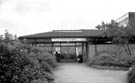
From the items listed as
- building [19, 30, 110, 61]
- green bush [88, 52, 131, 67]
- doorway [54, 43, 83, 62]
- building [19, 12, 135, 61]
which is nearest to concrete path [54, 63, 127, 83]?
green bush [88, 52, 131, 67]

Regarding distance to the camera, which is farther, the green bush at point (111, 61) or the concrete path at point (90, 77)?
the green bush at point (111, 61)

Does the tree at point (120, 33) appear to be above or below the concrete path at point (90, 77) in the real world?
above

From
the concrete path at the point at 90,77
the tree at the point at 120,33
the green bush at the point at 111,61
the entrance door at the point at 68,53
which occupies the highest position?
the tree at the point at 120,33

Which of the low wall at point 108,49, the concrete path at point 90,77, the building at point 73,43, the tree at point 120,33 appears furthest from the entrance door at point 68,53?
the concrete path at point 90,77

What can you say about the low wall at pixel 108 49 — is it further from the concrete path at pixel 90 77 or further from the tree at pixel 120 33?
the concrete path at pixel 90 77

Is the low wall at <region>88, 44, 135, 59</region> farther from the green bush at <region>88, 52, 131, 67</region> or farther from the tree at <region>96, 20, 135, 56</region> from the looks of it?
the green bush at <region>88, 52, 131, 67</region>

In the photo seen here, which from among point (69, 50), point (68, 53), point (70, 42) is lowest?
point (68, 53)

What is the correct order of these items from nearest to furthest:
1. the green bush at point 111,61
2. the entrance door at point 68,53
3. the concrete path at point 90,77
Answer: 1. the concrete path at point 90,77
2. the green bush at point 111,61
3. the entrance door at point 68,53

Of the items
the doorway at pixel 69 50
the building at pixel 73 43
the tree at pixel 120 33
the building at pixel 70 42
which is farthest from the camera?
the doorway at pixel 69 50

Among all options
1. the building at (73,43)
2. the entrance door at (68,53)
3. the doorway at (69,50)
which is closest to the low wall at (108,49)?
the building at (73,43)

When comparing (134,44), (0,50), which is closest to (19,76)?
(0,50)

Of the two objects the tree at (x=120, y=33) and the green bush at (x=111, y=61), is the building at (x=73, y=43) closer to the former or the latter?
the tree at (x=120, y=33)

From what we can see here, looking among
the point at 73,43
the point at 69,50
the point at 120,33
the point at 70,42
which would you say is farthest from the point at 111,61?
the point at 69,50

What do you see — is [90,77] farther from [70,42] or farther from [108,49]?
[70,42]
